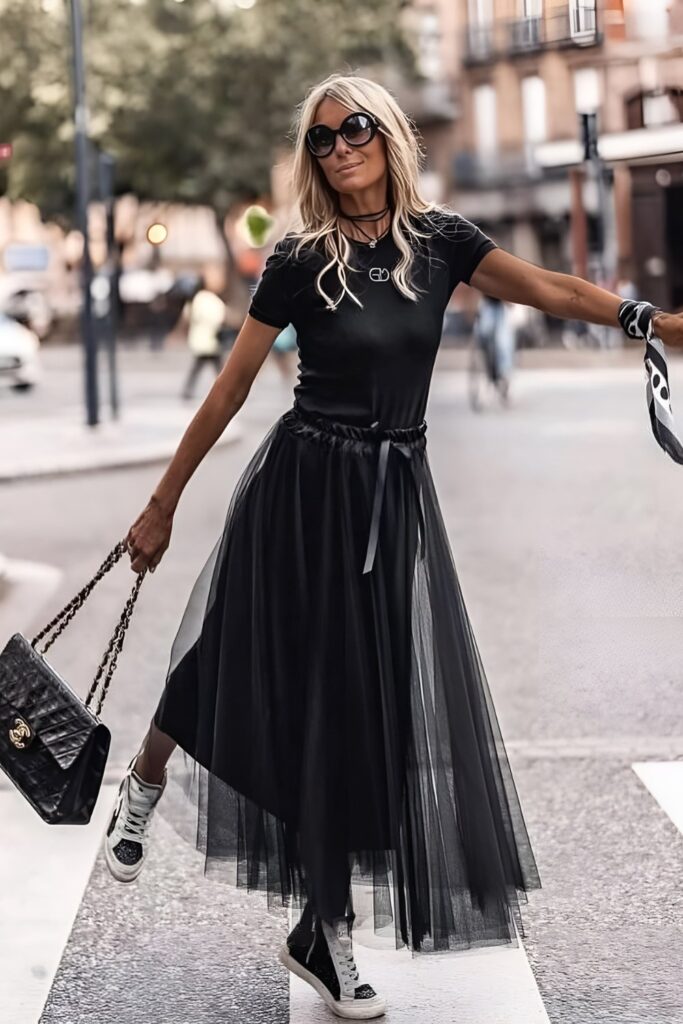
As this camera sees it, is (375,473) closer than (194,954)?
Yes

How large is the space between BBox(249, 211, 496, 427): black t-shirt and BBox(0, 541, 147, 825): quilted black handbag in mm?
815

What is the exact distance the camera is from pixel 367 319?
353 centimetres

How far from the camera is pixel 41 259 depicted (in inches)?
3007

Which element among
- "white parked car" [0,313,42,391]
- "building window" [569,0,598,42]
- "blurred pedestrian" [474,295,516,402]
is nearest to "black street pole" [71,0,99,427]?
"blurred pedestrian" [474,295,516,402]

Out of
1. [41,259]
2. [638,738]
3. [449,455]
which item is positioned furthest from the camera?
[41,259]

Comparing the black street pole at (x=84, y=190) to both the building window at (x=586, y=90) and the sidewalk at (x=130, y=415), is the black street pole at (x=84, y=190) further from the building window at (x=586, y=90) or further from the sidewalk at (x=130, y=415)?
the building window at (x=586, y=90)

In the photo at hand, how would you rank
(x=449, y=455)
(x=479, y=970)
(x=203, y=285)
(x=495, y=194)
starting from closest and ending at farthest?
(x=479, y=970), (x=449, y=455), (x=203, y=285), (x=495, y=194)

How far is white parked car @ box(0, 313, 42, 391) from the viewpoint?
1079 inches

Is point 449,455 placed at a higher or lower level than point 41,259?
lower

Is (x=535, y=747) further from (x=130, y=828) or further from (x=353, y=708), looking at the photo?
(x=353, y=708)

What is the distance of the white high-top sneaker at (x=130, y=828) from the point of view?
392 cm

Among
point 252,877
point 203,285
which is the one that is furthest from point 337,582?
point 203,285

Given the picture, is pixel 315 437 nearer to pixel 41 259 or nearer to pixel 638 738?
pixel 638 738

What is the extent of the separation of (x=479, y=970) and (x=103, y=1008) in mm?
805
